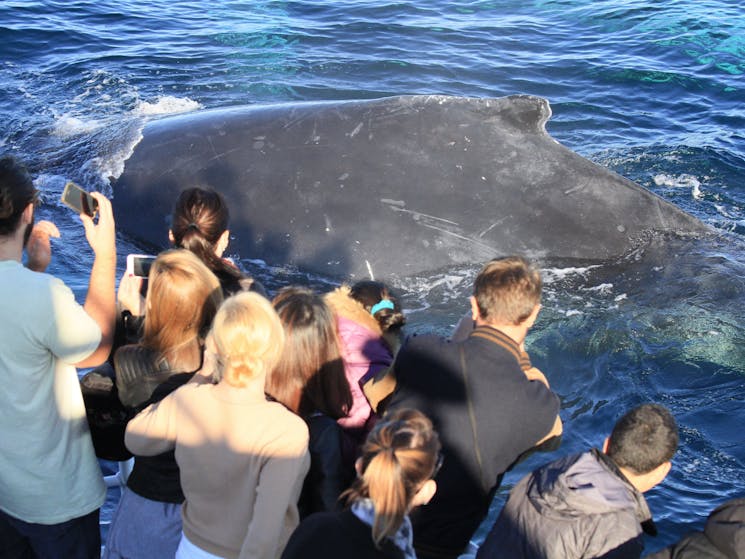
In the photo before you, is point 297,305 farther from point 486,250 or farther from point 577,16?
point 577,16

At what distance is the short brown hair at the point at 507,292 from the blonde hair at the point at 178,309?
44.6 inches

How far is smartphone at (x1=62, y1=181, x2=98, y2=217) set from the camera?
3.34 metres

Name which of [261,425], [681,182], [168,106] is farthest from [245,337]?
Answer: [168,106]

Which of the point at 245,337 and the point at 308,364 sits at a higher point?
the point at 245,337

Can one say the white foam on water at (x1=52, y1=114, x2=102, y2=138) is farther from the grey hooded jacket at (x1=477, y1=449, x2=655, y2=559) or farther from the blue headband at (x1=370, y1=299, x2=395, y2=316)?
the grey hooded jacket at (x1=477, y1=449, x2=655, y2=559)

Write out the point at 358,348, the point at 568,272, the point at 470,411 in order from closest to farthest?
the point at 470,411
the point at 358,348
the point at 568,272

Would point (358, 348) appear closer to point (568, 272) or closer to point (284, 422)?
point (284, 422)

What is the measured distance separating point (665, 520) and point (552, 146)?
2876mm

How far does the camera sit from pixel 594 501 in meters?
2.70

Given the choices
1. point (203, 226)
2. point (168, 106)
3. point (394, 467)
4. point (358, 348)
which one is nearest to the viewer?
point (394, 467)

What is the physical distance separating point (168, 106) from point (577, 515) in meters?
10.2

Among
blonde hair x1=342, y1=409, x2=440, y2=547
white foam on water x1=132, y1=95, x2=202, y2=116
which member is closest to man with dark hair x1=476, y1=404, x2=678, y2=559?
blonde hair x1=342, y1=409, x2=440, y2=547

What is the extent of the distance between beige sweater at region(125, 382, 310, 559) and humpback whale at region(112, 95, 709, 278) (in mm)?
3390

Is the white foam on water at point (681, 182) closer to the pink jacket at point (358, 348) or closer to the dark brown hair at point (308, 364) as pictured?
the pink jacket at point (358, 348)
